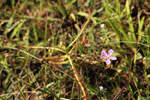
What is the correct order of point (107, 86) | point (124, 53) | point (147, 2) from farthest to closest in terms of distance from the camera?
point (147, 2) < point (124, 53) < point (107, 86)

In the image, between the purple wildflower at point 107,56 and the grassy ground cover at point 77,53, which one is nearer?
the purple wildflower at point 107,56

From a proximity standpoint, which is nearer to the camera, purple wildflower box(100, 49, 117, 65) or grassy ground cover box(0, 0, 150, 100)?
purple wildflower box(100, 49, 117, 65)

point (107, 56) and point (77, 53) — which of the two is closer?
point (107, 56)

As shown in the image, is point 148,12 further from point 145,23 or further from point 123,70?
point 123,70

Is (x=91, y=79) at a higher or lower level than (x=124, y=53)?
lower

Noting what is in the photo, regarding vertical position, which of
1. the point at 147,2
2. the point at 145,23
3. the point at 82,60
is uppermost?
the point at 147,2

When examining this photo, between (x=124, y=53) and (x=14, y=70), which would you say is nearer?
(x=124, y=53)

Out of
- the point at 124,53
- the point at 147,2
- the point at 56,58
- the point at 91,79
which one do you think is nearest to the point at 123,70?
the point at 124,53

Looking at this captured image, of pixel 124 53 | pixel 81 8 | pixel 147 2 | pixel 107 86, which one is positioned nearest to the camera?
pixel 107 86
